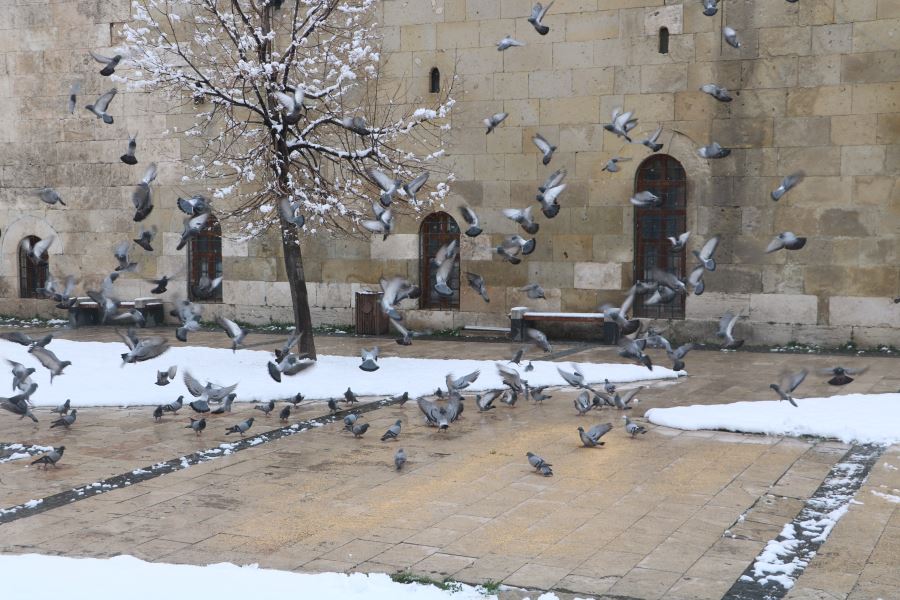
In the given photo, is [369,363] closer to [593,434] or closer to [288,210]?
[288,210]

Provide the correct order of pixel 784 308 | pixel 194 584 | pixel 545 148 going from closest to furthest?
1. pixel 194 584
2. pixel 545 148
3. pixel 784 308

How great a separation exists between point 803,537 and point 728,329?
7952 mm

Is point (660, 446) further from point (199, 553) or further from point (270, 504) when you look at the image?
point (199, 553)

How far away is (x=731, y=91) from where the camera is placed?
14688mm

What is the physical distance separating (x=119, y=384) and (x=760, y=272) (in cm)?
868

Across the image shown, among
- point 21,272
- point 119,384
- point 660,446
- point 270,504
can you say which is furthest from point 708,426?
point 21,272

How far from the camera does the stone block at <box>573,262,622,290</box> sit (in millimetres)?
15492

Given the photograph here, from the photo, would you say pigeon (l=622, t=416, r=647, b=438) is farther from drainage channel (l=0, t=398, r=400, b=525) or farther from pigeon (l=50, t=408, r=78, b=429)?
pigeon (l=50, t=408, r=78, b=429)

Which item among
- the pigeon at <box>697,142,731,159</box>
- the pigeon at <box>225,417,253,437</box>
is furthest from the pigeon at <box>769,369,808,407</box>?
the pigeon at <box>225,417,253,437</box>

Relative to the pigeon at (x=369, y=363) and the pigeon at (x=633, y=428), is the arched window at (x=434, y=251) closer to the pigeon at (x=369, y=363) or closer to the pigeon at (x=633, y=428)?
the pigeon at (x=369, y=363)

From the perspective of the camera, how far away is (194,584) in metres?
5.34

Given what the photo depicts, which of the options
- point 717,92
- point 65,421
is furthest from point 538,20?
point 65,421

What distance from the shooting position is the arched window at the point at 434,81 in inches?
643

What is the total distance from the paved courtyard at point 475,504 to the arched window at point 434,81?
24.1ft
